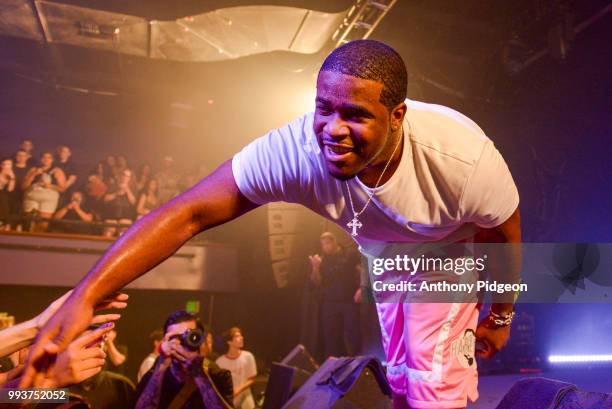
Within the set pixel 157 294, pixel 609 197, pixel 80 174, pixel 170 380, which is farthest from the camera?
pixel 80 174

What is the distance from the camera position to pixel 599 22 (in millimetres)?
6570

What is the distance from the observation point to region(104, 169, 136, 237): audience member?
918 centimetres

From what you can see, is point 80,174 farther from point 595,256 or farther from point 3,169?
point 595,256

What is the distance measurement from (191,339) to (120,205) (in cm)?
634

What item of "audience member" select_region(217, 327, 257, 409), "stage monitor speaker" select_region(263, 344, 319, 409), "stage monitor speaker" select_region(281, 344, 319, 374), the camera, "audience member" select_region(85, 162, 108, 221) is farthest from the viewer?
"audience member" select_region(85, 162, 108, 221)

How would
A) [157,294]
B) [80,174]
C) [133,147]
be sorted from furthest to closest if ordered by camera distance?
[133,147] → [80,174] → [157,294]

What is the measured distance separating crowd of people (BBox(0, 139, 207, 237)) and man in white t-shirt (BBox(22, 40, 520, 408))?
796 cm

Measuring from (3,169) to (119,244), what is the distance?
8654mm

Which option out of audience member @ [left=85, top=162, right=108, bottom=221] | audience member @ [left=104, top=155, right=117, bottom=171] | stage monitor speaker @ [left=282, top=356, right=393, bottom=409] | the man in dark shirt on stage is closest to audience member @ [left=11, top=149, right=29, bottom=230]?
audience member @ [left=85, top=162, right=108, bottom=221]

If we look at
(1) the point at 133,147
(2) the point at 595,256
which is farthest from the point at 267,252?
(2) the point at 595,256

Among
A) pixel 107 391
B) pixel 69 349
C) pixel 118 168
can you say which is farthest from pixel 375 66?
pixel 118 168

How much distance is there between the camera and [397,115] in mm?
1681

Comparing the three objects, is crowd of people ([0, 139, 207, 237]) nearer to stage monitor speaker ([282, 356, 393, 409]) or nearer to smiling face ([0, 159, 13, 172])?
smiling face ([0, 159, 13, 172])

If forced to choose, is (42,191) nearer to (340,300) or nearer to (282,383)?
(340,300)
